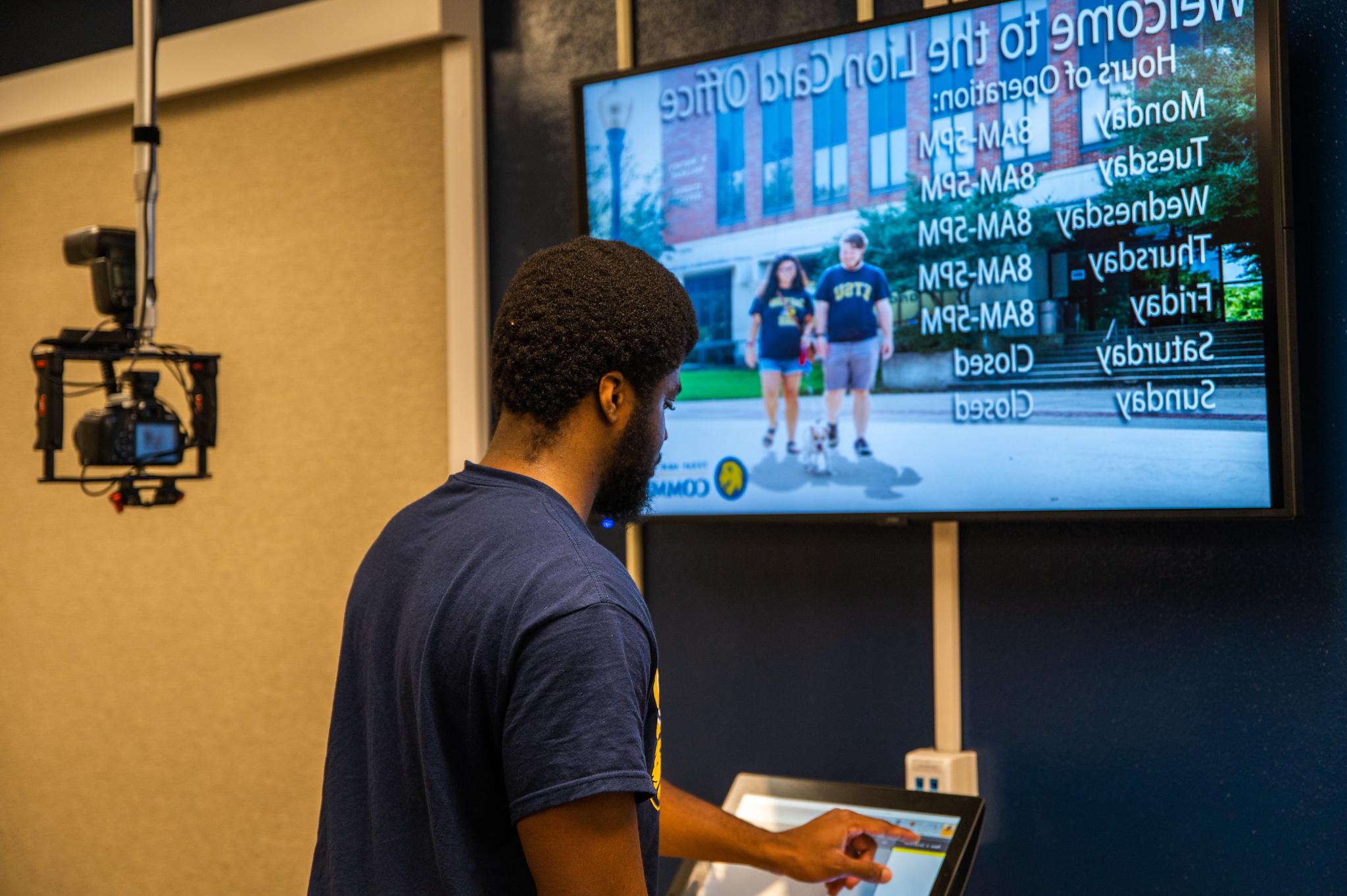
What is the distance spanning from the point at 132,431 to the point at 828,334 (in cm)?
133

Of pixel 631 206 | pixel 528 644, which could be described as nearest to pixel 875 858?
pixel 528 644

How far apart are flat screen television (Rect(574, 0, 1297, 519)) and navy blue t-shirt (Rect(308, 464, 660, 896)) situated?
3.35 feet

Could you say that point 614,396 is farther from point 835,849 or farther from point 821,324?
point 821,324

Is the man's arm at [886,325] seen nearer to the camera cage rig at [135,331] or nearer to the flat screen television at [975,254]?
the flat screen television at [975,254]

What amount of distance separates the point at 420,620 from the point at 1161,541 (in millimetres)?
1288

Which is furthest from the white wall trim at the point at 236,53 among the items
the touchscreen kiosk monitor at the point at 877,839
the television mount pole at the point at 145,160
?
the touchscreen kiosk monitor at the point at 877,839

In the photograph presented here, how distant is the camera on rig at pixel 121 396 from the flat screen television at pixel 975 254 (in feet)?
2.98

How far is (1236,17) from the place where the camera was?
184cm

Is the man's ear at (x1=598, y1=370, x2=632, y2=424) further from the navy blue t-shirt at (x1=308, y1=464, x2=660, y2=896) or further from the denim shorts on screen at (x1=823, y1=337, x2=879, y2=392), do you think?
the denim shorts on screen at (x1=823, y1=337, x2=879, y2=392)

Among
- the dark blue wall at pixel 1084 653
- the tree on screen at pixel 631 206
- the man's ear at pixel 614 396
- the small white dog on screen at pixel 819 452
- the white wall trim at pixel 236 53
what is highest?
the white wall trim at pixel 236 53

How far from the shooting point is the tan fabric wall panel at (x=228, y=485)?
9.82 feet

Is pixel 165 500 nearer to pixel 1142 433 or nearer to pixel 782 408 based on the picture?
pixel 782 408

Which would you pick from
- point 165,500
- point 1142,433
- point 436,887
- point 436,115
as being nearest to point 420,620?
point 436,887

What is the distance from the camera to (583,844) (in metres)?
1.07
